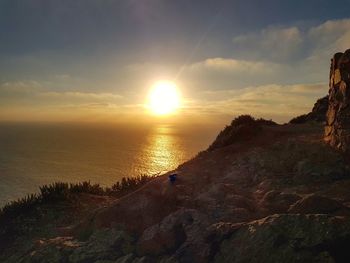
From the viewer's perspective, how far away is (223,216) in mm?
11812

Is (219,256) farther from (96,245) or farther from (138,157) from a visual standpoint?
(138,157)

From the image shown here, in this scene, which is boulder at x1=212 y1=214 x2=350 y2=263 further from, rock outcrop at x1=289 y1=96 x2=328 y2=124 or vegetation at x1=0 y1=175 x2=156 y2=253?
rock outcrop at x1=289 y1=96 x2=328 y2=124

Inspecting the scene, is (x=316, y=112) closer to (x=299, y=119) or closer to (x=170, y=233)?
(x=299, y=119)

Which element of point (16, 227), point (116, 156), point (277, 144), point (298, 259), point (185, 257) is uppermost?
point (277, 144)

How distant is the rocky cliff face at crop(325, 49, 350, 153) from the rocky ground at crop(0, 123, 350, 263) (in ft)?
1.75

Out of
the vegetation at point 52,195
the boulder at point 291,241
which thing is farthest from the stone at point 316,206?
the vegetation at point 52,195

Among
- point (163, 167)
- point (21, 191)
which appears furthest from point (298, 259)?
point (163, 167)

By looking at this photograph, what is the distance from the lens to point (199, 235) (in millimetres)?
10906

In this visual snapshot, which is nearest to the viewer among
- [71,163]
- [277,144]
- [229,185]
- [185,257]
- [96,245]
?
[185,257]

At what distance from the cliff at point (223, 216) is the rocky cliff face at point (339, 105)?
1.76ft

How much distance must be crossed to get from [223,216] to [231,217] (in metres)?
0.31

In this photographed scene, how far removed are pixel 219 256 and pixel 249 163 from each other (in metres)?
7.23

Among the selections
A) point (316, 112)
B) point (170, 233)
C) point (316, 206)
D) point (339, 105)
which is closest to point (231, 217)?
point (170, 233)

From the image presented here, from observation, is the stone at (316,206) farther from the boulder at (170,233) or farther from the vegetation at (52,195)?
the vegetation at (52,195)
